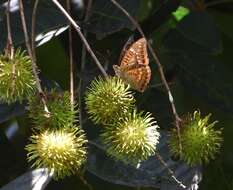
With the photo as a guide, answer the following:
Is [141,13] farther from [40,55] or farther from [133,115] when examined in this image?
[133,115]

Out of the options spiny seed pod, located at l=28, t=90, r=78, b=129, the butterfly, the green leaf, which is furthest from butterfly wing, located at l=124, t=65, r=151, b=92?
the green leaf

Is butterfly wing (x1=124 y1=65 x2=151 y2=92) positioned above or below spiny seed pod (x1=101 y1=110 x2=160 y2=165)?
above

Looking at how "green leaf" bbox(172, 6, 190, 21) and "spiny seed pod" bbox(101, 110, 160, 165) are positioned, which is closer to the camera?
"spiny seed pod" bbox(101, 110, 160, 165)

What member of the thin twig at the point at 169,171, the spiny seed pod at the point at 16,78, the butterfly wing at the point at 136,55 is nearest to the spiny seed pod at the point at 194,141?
the thin twig at the point at 169,171

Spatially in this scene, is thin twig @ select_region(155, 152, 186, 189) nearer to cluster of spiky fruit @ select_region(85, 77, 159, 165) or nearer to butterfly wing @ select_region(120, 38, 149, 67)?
cluster of spiky fruit @ select_region(85, 77, 159, 165)

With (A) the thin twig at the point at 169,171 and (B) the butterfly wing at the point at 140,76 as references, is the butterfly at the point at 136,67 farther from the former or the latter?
(A) the thin twig at the point at 169,171

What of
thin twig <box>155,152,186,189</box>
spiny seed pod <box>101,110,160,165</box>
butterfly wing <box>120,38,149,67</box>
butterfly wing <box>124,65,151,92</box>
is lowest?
thin twig <box>155,152,186,189</box>

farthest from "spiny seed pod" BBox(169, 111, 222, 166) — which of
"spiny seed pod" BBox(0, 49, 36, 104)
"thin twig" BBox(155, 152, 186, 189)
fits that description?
"spiny seed pod" BBox(0, 49, 36, 104)
